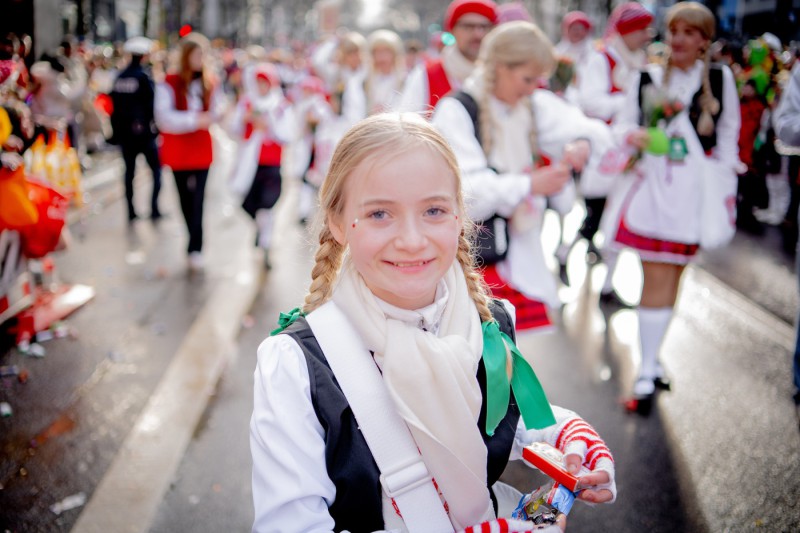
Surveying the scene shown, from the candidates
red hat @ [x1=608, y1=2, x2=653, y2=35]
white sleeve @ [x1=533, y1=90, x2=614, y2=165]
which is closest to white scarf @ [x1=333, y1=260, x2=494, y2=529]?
white sleeve @ [x1=533, y1=90, x2=614, y2=165]

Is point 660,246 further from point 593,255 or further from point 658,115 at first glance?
point 593,255

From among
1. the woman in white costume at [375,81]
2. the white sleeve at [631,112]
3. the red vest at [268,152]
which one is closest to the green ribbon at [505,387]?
the white sleeve at [631,112]

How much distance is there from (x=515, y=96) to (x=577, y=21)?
6.84 m

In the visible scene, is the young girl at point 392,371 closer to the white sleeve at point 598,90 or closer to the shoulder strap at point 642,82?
the shoulder strap at point 642,82

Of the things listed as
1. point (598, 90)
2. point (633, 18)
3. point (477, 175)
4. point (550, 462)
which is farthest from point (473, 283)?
point (598, 90)

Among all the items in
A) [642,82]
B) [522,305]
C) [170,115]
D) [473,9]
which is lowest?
[522,305]

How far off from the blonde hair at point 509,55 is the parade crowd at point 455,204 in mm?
11

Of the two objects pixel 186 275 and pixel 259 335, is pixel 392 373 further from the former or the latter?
pixel 186 275

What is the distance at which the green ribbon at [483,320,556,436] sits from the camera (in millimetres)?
1646

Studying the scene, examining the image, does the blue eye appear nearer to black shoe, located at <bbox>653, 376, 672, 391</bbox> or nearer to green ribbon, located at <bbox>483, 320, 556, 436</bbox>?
green ribbon, located at <bbox>483, 320, 556, 436</bbox>

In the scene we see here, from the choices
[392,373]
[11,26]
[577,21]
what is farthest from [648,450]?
[577,21]

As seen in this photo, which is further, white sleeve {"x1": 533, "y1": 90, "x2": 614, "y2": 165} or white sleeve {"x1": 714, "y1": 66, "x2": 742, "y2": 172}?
white sleeve {"x1": 714, "y1": 66, "x2": 742, "y2": 172}

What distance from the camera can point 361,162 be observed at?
1.61 m

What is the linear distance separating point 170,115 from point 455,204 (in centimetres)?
564
